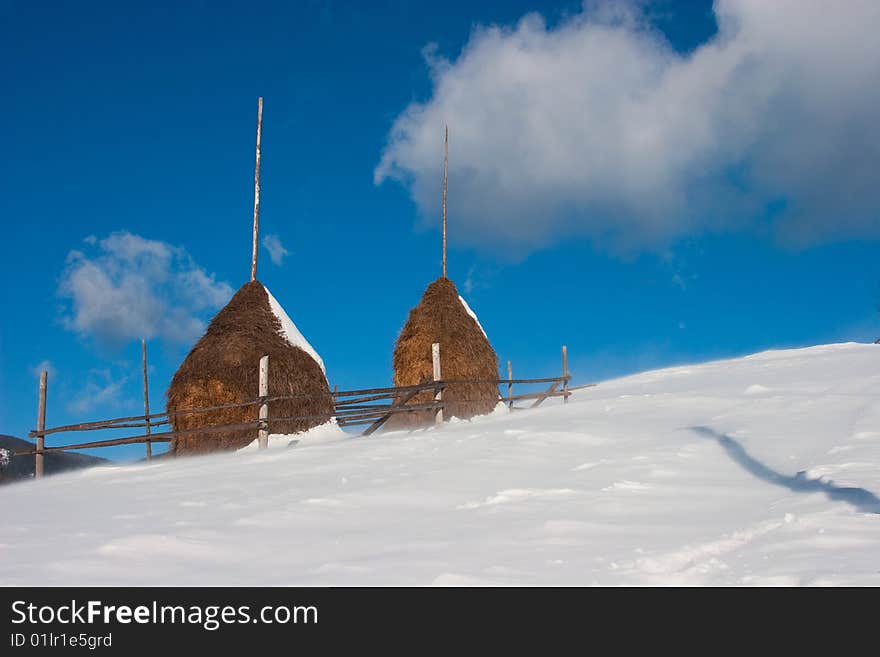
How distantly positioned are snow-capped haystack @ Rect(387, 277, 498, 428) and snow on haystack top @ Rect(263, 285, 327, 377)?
108 inches

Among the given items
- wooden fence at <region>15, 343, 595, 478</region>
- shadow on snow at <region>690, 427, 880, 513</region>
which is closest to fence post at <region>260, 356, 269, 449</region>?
wooden fence at <region>15, 343, 595, 478</region>

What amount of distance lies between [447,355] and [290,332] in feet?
12.6

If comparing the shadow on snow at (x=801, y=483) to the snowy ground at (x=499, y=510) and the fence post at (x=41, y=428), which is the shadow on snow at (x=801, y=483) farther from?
the fence post at (x=41, y=428)

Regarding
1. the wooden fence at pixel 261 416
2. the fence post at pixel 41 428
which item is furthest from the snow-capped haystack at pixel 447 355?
the fence post at pixel 41 428

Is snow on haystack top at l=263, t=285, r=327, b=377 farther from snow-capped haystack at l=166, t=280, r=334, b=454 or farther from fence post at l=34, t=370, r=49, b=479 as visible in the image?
fence post at l=34, t=370, r=49, b=479

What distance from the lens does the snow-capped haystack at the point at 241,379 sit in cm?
1228

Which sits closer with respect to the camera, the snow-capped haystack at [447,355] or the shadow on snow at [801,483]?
the shadow on snow at [801,483]

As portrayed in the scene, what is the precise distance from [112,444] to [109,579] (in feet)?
28.0

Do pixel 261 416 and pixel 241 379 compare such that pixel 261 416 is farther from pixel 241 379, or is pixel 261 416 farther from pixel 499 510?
pixel 499 510

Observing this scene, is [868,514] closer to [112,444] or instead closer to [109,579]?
[109,579]

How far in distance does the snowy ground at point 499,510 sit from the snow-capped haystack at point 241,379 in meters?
1.28

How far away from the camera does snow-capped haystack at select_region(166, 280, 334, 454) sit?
12281mm
